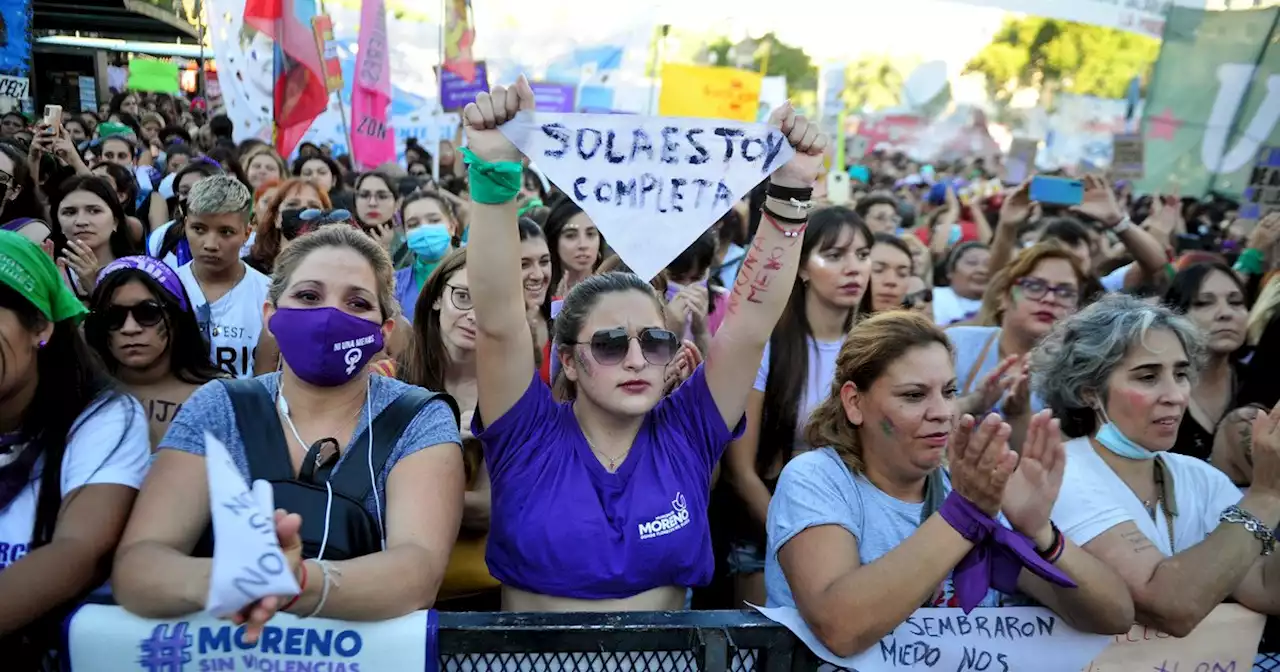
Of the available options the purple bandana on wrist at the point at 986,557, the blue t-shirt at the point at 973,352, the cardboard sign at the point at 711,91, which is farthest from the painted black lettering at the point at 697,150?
the cardboard sign at the point at 711,91

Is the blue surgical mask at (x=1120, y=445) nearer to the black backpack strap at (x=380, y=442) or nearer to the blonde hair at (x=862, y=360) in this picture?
the blonde hair at (x=862, y=360)

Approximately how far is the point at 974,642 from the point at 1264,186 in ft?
22.9

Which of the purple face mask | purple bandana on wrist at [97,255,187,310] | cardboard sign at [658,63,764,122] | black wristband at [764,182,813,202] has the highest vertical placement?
cardboard sign at [658,63,764,122]

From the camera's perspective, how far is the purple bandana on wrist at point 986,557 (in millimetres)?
2141

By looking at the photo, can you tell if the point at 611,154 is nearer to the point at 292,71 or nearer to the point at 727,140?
the point at 727,140

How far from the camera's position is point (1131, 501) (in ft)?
8.90

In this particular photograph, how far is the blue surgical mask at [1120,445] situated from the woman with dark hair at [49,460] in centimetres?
253

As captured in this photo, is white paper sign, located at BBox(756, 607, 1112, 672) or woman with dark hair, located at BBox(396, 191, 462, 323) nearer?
white paper sign, located at BBox(756, 607, 1112, 672)

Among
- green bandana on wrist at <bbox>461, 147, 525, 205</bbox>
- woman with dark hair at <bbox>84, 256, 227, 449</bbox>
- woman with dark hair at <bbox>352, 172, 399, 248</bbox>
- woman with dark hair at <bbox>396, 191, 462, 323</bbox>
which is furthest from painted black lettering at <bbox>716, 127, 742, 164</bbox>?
woman with dark hair at <bbox>352, 172, 399, 248</bbox>

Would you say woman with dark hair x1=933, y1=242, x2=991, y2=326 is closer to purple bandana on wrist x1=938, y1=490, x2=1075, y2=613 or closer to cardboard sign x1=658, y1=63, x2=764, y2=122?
cardboard sign x1=658, y1=63, x2=764, y2=122

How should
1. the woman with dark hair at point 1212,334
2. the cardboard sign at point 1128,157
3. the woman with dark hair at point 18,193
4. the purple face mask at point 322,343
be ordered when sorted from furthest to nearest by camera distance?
the cardboard sign at point 1128,157, the woman with dark hair at point 18,193, the woman with dark hair at point 1212,334, the purple face mask at point 322,343

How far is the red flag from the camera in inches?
328

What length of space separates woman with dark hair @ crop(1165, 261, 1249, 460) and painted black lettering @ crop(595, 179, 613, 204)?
9.52 ft

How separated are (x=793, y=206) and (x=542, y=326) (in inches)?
79.8
